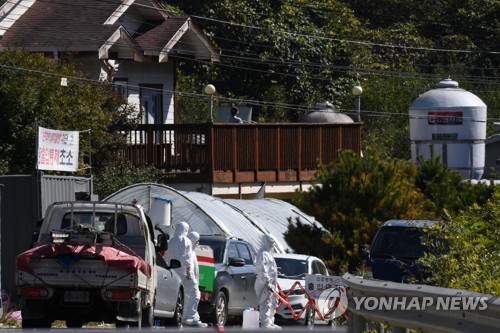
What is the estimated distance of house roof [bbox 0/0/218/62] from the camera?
32.7m

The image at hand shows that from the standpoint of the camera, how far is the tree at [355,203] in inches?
1042

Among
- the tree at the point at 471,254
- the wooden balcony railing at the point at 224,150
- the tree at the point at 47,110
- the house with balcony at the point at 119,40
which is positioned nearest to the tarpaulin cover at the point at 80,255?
the tree at the point at 471,254

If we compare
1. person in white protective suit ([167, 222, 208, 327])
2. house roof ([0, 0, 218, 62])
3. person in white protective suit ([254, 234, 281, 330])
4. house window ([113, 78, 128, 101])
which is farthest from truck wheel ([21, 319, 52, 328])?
house window ([113, 78, 128, 101])

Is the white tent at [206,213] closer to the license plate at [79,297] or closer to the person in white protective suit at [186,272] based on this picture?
the person in white protective suit at [186,272]

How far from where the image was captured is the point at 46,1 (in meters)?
35.2

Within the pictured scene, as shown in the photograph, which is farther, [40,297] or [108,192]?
[108,192]

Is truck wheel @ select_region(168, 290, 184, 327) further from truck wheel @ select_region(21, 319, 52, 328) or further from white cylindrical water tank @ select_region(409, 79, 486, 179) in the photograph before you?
white cylindrical water tank @ select_region(409, 79, 486, 179)

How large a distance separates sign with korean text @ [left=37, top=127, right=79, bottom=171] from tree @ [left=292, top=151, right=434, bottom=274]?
5449mm

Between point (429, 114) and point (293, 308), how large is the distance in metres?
19.8

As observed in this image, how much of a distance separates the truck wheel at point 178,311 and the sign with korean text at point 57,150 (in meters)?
5.41

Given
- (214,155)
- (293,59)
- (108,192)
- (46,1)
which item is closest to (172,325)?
(108,192)

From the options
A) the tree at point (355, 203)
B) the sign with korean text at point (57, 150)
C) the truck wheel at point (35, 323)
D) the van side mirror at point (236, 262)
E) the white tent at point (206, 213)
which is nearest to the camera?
the truck wheel at point (35, 323)

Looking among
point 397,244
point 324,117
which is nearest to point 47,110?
point 397,244

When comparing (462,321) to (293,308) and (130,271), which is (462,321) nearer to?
(130,271)
